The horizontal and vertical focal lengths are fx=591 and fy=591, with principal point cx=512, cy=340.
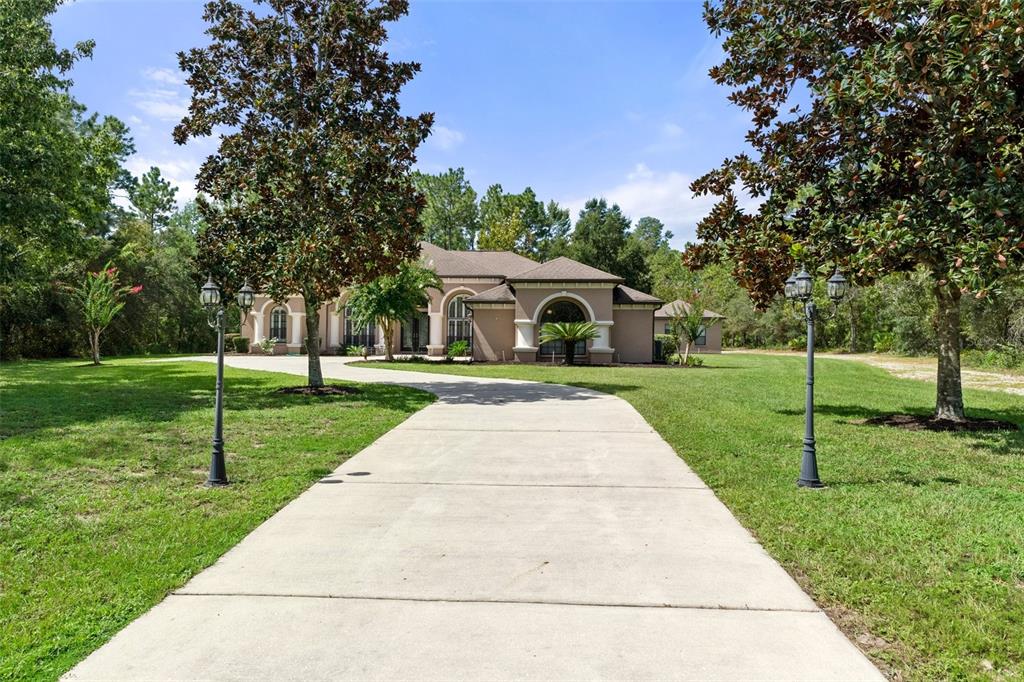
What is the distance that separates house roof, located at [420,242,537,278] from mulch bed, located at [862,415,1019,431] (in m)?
23.1

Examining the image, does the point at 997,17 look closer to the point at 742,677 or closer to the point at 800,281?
the point at 800,281

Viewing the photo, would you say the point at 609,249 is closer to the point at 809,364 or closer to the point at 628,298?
the point at 628,298

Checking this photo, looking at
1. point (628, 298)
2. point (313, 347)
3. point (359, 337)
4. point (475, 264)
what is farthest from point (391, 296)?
point (628, 298)

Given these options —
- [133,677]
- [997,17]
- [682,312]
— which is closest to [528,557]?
[133,677]

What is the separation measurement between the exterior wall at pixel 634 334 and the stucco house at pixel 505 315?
47mm

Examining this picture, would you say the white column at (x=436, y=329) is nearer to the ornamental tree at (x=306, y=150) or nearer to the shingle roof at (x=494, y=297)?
the shingle roof at (x=494, y=297)

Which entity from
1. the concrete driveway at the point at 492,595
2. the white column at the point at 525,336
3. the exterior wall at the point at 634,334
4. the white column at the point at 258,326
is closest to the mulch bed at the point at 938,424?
the concrete driveway at the point at 492,595

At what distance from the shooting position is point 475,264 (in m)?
33.8

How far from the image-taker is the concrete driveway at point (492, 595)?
293 cm

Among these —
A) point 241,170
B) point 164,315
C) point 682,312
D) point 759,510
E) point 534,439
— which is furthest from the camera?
point 164,315

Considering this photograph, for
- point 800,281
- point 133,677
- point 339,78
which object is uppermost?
point 339,78

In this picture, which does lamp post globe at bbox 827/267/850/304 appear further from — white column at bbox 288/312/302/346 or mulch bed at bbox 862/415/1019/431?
white column at bbox 288/312/302/346

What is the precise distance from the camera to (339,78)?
14344 millimetres

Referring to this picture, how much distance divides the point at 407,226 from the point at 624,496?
9700mm
